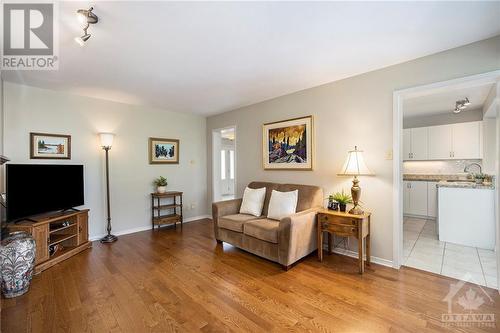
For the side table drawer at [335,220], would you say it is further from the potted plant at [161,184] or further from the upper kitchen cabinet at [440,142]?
the upper kitchen cabinet at [440,142]

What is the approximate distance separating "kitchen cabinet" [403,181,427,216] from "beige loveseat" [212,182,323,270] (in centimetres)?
343

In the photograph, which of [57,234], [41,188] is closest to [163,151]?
[41,188]

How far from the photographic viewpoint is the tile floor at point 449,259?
247 cm

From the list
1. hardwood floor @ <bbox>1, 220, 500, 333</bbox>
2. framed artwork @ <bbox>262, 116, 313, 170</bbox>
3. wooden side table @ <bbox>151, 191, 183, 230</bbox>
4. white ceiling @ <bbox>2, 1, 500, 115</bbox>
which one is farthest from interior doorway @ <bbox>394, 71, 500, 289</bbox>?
wooden side table @ <bbox>151, 191, 183, 230</bbox>

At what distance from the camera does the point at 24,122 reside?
3205 mm

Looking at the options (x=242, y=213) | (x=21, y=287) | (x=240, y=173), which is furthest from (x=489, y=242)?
(x=21, y=287)

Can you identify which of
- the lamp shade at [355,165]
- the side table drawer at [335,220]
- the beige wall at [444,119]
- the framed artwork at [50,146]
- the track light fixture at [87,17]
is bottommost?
the side table drawer at [335,220]

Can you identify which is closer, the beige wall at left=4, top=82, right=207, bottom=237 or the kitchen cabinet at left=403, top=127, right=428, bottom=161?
the beige wall at left=4, top=82, right=207, bottom=237

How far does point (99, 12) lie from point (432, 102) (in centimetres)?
511

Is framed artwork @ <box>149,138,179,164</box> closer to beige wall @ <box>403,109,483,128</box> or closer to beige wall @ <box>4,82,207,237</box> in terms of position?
beige wall @ <box>4,82,207,237</box>

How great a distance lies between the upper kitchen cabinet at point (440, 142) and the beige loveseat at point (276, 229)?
367 cm

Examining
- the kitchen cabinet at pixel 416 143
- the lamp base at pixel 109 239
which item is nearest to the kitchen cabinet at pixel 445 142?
the kitchen cabinet at pixel 416 143

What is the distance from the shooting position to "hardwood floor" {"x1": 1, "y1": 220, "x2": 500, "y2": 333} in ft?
5.70

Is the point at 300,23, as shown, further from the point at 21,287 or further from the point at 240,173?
the point at 21,287
